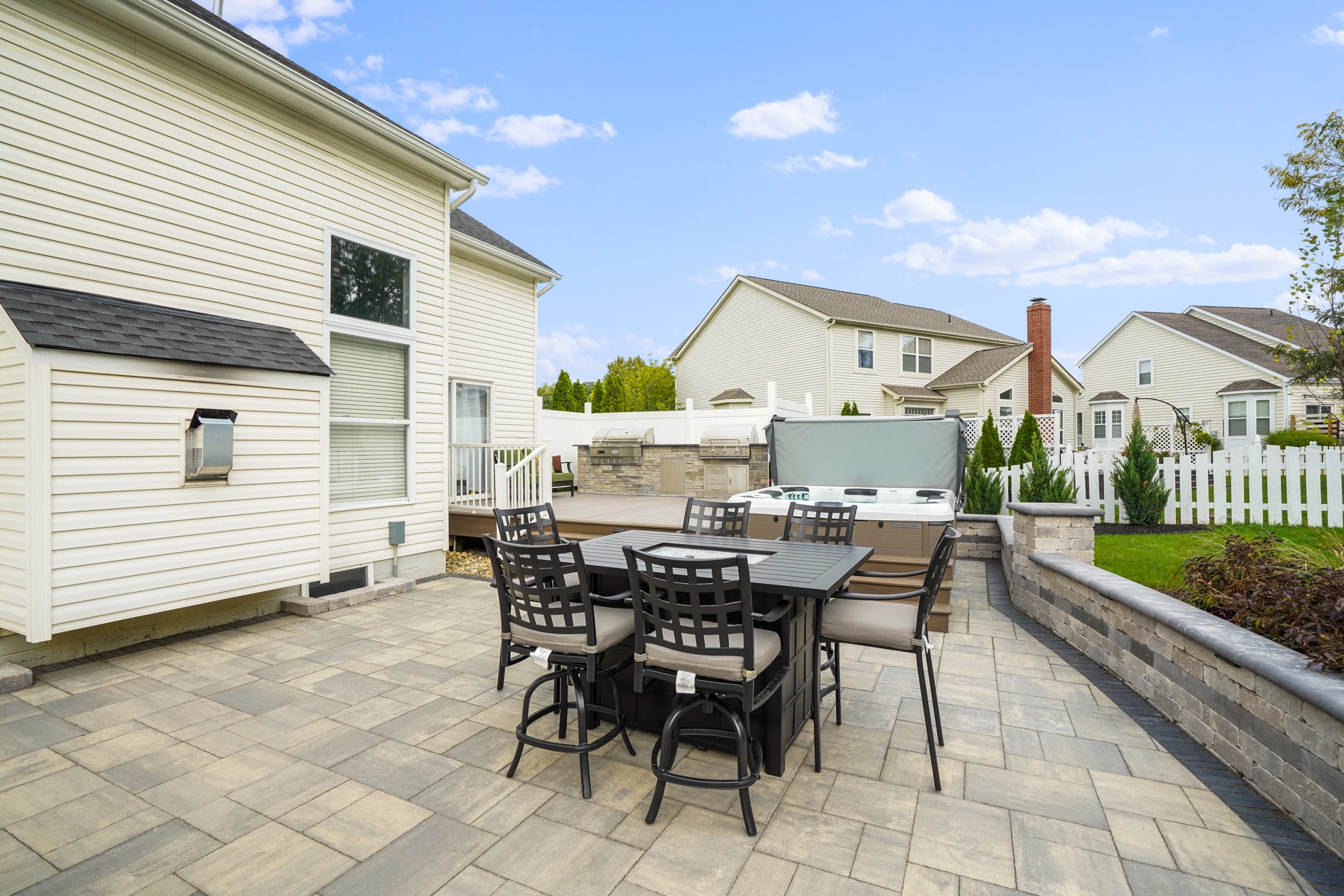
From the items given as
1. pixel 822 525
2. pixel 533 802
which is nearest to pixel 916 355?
pixel 822 525

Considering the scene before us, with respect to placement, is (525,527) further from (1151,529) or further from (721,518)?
(1151,529)

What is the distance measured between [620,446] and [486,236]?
4525mm

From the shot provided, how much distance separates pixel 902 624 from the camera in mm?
2885

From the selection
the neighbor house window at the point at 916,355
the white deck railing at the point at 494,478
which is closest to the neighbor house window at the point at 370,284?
the white deck railing at the point at 494,478

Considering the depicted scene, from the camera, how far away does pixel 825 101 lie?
900 inches

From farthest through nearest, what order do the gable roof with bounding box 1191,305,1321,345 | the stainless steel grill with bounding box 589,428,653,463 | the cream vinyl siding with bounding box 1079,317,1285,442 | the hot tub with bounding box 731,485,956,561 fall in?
the gable roof with bounding box 1191,305,1321,345 < the cream vinyl siding with bounding box 1079,317,1285,442 < the stainless steel grill with bounding box 589,428,653,463 < the hot tub with bounding box 731,485,956,561

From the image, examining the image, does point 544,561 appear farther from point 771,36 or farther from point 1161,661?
point 771,36

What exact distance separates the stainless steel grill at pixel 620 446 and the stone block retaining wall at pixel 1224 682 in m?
8.01

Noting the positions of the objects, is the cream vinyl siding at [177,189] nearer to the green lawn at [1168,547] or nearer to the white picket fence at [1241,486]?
the green lawn at [1168,547]

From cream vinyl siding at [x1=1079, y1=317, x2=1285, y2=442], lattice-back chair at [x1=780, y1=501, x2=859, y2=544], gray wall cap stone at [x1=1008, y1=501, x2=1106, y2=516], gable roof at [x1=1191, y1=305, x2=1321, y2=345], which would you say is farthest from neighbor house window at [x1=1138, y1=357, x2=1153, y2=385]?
lattice-back chair at [x1=780, y1=501, x2=859, y2=544]

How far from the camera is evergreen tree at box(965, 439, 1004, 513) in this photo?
A: 8.12 m

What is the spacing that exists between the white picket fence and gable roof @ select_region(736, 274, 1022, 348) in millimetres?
9905

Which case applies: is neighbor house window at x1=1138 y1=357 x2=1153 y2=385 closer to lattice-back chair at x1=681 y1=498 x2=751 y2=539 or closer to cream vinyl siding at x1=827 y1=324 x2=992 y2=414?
cream vinyl siding at x1=827 y1=324 x2=992 y2=414

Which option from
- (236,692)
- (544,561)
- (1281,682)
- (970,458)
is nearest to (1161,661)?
(1281,682)
